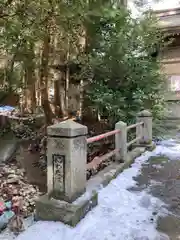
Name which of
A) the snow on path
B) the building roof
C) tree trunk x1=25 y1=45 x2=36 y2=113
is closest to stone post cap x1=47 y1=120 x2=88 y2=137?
the snow on path

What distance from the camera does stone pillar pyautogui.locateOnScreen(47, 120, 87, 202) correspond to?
313 centimetres

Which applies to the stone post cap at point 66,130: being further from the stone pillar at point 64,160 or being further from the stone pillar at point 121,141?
the stone pillar at point 121,141

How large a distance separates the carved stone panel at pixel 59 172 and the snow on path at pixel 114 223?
1.38ft

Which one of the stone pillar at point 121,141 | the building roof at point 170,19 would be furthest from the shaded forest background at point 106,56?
the stone pillar at point 121,141

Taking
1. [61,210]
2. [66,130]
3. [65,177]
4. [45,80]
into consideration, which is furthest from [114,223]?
[45,80]

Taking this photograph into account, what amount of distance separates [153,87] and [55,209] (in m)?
6.63

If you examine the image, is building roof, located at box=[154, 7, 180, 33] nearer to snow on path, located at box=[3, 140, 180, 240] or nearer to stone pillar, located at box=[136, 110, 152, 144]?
stone pillar, located at box=[136, 110, 152, 144]

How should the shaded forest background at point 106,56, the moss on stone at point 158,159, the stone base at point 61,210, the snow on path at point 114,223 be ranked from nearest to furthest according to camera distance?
the snow on path at point 114,223 < the stone base at point 61,210 < the moss on stone at point 158,159 < the shaded forest background at point 106,56

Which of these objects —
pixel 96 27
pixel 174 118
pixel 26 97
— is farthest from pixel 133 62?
pixel 26 97

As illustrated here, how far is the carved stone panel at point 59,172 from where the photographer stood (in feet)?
10.4

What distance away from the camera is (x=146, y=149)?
7367 millimetres

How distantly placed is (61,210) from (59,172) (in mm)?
439

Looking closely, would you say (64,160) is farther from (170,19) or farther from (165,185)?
(170,19)

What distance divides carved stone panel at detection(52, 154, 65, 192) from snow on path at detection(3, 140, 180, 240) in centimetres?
42
